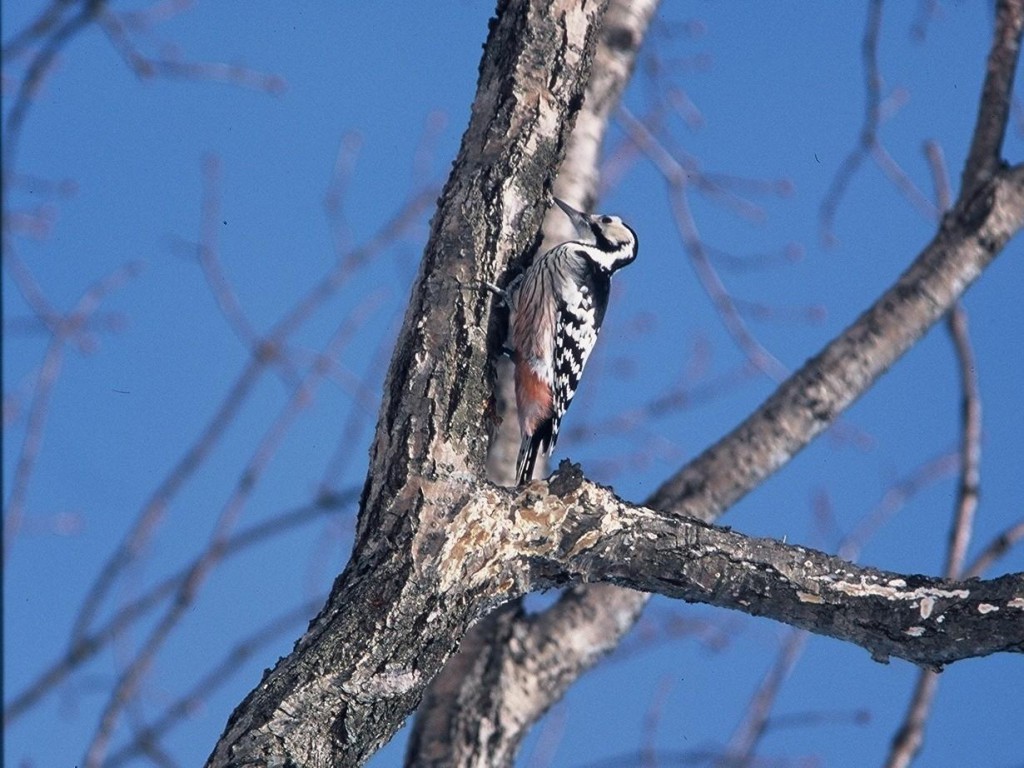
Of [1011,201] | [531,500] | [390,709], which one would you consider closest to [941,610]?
[531,500]

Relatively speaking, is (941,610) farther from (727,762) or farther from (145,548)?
(145,548)

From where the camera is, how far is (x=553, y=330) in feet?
11.8

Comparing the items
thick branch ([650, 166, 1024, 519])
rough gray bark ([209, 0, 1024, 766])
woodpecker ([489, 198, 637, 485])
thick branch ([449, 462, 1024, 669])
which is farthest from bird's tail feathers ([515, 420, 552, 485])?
thick branch ([449, 462, 1024, 669])

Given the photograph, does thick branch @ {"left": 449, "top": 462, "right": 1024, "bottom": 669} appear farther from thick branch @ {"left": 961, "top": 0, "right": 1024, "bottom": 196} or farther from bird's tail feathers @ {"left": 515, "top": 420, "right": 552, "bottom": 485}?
thick branch @ {"left": 961, "top": 0, "right": 1024, "bottom": 196}

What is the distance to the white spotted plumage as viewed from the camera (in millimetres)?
3369

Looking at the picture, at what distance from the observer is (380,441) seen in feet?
8.20

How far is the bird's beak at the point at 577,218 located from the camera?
160 inches

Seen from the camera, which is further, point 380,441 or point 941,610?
point 380,441

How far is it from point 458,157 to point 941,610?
5.04 feet

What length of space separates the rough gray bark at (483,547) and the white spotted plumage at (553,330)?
1.21ft

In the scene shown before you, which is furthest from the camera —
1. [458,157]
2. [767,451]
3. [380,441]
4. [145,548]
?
[145,548]

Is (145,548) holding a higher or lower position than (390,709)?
higher

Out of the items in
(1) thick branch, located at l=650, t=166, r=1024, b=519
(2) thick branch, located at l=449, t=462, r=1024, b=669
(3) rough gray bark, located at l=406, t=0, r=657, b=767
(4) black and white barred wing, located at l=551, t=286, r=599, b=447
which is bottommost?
(2) thick branch, located at l=449, t=462, r=1024, b=669

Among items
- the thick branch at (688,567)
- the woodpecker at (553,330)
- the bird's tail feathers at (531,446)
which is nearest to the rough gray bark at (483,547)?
the thick branch at (688,567)
